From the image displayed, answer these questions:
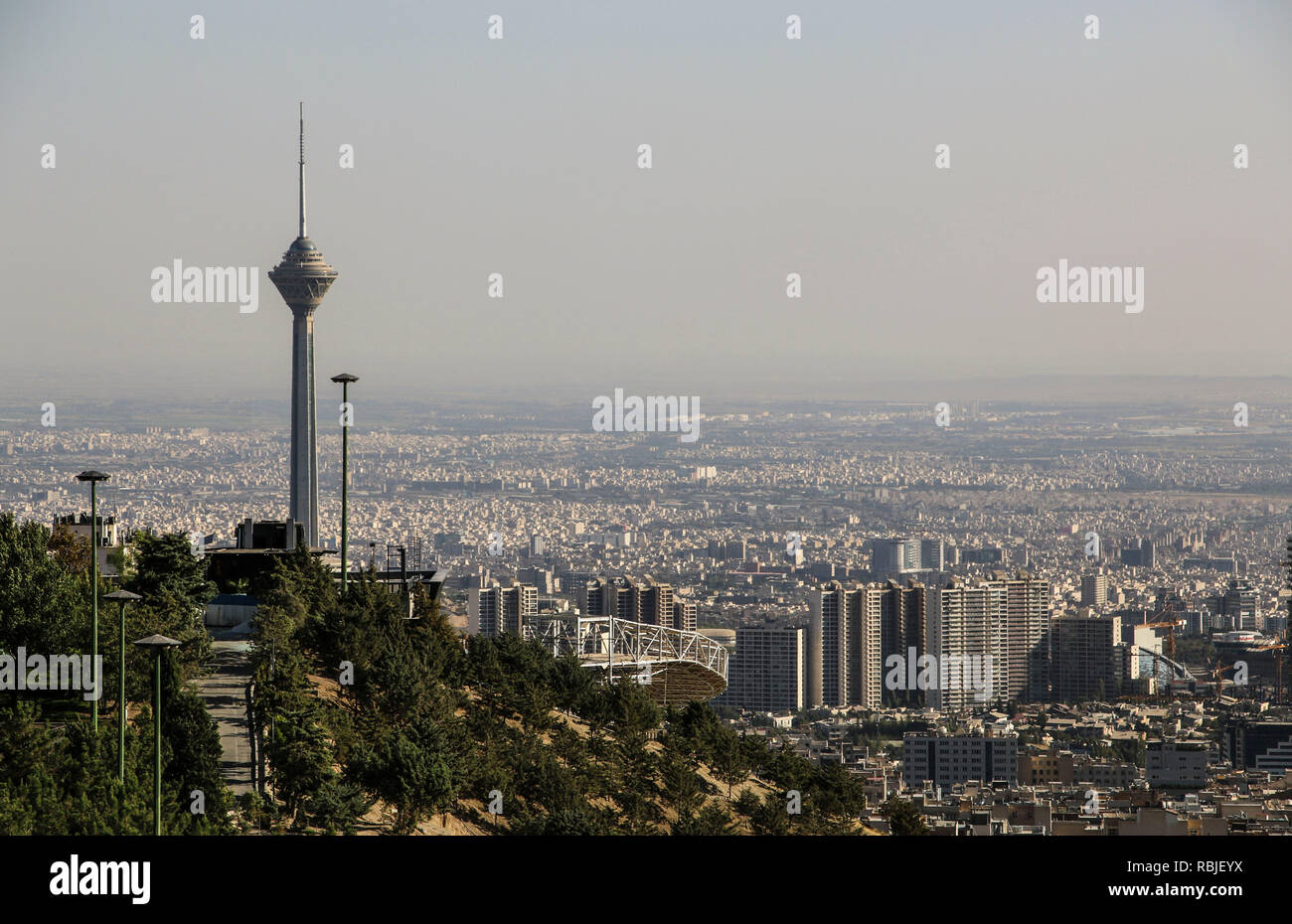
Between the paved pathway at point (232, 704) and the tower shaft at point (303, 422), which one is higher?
the tower shaft at point (303, 422)

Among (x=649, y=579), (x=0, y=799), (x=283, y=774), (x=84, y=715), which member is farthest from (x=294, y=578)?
(x=649, y=579)

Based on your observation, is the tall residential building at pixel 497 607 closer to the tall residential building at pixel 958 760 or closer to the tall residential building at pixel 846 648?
the tall residential building at pixel 846 648

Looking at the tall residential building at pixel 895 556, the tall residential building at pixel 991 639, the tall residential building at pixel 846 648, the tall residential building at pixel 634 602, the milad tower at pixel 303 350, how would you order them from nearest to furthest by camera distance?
the tall residential building at pixel 846 648 < the tall residential building at pixel 991 639 < the tall residential building at pixel 634 602 < the tall residential building at pixel 895 556 < the milad tower at pixel 303 350

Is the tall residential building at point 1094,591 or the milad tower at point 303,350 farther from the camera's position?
the milad tower at point 303,350

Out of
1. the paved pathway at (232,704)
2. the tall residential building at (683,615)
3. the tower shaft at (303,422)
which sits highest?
the tower shaft at (303,422)

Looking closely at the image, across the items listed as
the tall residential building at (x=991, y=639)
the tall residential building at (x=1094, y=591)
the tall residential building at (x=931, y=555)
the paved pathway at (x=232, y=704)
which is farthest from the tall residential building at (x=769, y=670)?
the paved pathway at (x=232, y=704)

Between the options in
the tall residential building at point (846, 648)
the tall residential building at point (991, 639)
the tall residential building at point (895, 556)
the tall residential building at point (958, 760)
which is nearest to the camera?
the tall residential building at point (958, 760)

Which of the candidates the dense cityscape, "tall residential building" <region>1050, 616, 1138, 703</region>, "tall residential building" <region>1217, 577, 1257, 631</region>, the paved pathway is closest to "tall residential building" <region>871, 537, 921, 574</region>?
the dense cityscape
